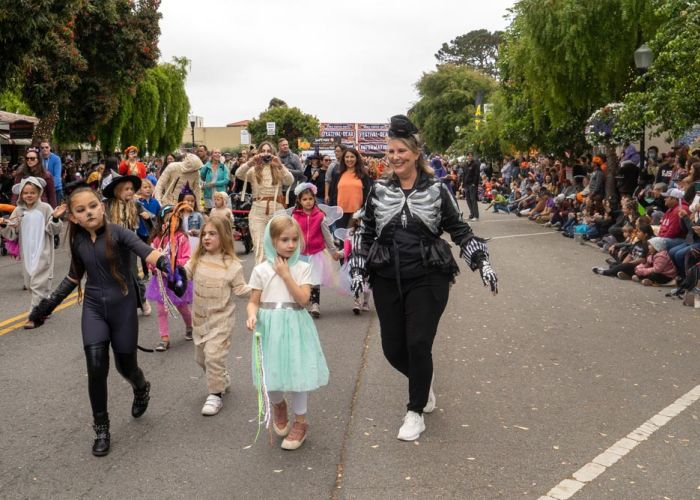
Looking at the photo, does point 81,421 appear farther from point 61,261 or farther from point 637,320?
point 61,261

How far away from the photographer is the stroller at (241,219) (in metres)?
15.5

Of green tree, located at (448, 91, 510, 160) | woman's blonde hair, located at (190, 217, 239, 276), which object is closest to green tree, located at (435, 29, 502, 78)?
green tree, located at (448, 91, 510, 160)

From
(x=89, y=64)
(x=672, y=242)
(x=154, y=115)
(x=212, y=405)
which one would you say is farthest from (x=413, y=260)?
(x=154, y=115)

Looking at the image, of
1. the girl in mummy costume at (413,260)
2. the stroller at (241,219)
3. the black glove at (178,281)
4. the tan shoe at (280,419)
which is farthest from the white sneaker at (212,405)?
the stroller at (241,219)

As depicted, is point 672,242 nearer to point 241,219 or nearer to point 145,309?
point 145,309

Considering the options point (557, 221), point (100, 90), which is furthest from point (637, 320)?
point (100, 90)

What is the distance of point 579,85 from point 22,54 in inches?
490

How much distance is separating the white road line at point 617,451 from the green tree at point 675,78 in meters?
7.45

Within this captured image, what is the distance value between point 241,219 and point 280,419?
11169mm

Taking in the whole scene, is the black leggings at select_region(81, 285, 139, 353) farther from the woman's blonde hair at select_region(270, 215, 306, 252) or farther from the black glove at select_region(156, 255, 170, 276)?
the woman's blonde hair at select_region(270, 215, 306, 252)

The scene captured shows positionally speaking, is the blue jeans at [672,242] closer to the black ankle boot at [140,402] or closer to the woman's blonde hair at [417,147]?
the woman's blonde hair at [417,147]

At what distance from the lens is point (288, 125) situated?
10925 cm

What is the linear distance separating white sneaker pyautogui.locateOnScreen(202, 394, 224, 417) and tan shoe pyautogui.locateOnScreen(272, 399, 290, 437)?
0.68 meters

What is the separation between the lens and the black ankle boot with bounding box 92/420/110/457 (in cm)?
507
